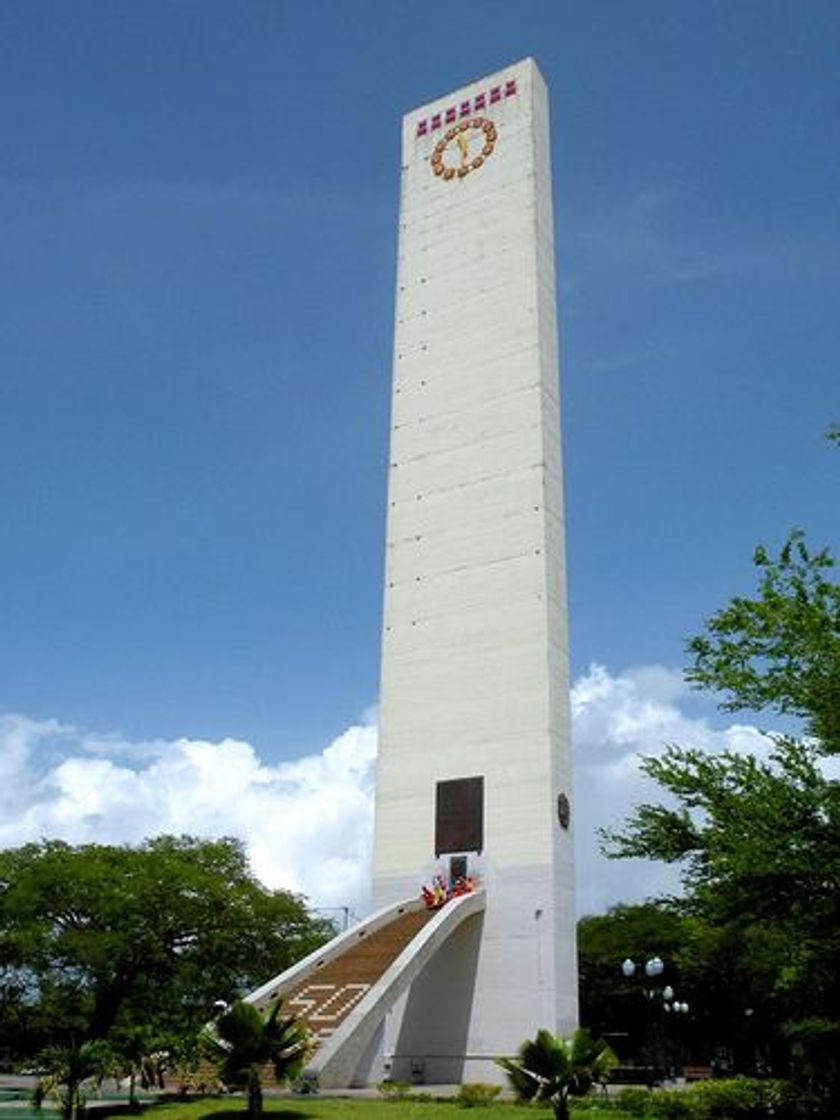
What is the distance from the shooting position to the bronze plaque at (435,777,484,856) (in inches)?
1469

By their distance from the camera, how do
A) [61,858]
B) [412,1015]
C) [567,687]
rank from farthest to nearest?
[61,858] < [567,687] < [412,1015]

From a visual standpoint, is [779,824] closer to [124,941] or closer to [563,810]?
[563,810]

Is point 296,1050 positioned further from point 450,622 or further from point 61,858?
point 61,858

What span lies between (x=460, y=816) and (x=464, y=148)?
29215 mm

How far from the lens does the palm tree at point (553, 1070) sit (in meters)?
18.8

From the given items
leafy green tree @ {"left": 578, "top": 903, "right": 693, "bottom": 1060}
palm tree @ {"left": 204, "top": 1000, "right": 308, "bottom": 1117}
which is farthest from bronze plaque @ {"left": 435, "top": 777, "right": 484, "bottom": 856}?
leafy green tree @ {"left": 578, "top": 903, "right": 693, "bottom": 1060}

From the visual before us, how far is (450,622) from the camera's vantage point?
40844mm

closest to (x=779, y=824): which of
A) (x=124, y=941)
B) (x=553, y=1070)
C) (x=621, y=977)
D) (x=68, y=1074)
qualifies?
(x=553, y=1070)

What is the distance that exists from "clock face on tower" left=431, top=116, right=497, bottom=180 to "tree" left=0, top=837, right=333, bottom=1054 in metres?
33.0

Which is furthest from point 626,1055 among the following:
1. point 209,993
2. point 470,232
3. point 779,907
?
point 779,907

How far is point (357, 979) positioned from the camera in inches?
1186

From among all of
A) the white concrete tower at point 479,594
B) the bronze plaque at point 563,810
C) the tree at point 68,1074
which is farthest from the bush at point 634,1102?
the bronze plaque at point 563,810

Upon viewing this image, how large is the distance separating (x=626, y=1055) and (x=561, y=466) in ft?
124

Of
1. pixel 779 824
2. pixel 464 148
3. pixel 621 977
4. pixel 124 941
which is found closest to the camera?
pixel 779 824
